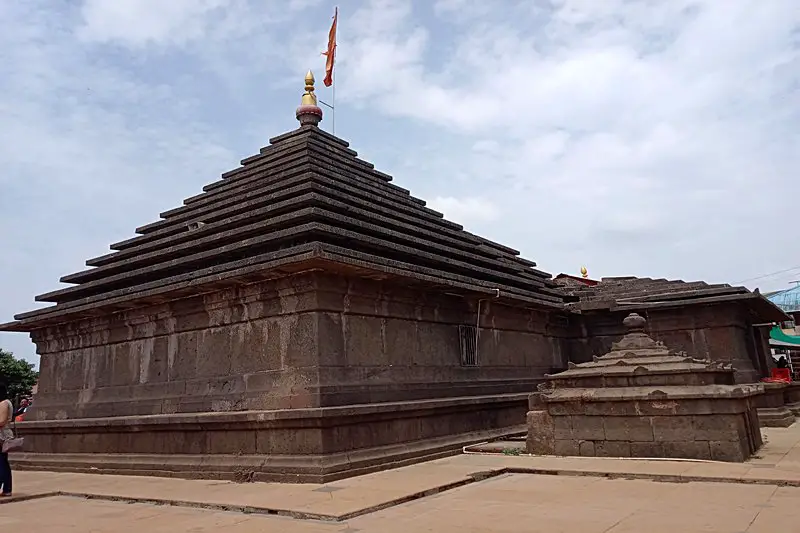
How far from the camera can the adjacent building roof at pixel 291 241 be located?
10672 mm

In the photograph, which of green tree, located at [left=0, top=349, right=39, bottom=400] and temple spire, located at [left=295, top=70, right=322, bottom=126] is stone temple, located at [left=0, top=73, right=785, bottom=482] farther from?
green tree, located at [left=0, top=349, right=39, bottom=400]

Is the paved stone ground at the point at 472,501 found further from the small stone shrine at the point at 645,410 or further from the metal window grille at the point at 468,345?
the metal window grille at the point at 468,345

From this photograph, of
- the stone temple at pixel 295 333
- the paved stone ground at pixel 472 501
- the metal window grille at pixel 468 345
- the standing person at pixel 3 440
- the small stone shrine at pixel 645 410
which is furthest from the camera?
the metal window grille at pixel 468 345

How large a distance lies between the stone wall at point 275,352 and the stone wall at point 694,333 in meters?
4.13

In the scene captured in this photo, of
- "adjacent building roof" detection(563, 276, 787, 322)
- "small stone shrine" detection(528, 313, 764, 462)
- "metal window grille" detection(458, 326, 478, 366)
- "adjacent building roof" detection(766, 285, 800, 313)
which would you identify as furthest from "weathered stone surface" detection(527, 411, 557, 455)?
"adjacent building roof" detection(766, 285, 800, 313)

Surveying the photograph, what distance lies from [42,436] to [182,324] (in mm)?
5063

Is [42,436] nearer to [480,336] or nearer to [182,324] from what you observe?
[182,324]

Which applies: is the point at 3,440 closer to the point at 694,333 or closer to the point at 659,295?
the point at 659,295

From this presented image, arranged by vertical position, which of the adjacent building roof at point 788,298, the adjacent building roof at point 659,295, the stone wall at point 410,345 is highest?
the adjacent building roof at point 788,298

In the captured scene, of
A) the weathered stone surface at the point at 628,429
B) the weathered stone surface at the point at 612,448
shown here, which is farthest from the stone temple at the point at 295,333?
the weathered stone surface at the point at 628,429

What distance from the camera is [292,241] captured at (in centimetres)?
1093

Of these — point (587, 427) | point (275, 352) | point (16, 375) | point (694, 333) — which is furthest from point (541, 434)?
point (16, 375)

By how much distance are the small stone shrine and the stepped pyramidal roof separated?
318 centimetres

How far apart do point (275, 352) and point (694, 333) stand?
39.6ft
